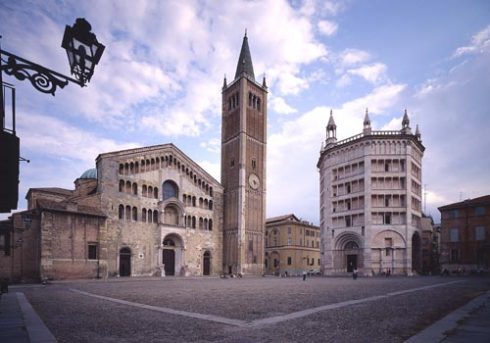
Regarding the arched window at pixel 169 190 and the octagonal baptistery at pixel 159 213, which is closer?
the octagonal baptistery at pixel 159 213

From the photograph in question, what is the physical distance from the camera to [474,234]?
169 ft

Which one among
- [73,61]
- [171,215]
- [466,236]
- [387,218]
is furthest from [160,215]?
[466,236]

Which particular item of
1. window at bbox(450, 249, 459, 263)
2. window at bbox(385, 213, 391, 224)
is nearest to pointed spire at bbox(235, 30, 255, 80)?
window at bbox(385, 213, 391, 224)

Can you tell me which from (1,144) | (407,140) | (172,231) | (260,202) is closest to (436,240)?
(407,140)

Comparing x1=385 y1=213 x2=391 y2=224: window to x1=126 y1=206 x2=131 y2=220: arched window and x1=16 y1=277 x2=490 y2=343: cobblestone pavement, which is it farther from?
x1=16 y1=277 x2=490 y2=343: cobblestone pavement

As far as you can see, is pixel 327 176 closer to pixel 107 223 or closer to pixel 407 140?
pixel 407 140

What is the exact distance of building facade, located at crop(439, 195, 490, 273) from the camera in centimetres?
5062

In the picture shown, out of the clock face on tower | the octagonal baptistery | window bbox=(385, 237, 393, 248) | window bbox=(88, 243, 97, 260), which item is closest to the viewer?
window bbox=(88, 243, 97, 260)

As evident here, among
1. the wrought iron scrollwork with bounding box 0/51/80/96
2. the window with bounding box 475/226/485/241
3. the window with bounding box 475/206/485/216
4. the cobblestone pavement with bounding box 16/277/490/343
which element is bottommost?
the window with bounding box 475/226/485/241

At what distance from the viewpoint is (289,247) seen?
74.3 m

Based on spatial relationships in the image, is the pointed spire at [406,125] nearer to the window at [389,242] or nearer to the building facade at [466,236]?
the building facade at [466,236]

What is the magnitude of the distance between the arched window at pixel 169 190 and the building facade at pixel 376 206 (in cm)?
2642

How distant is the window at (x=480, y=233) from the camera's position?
5062cm

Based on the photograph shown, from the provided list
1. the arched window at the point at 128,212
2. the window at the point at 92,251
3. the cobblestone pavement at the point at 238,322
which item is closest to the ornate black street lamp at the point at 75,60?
the cobblestone pavement at the point at 238,322
